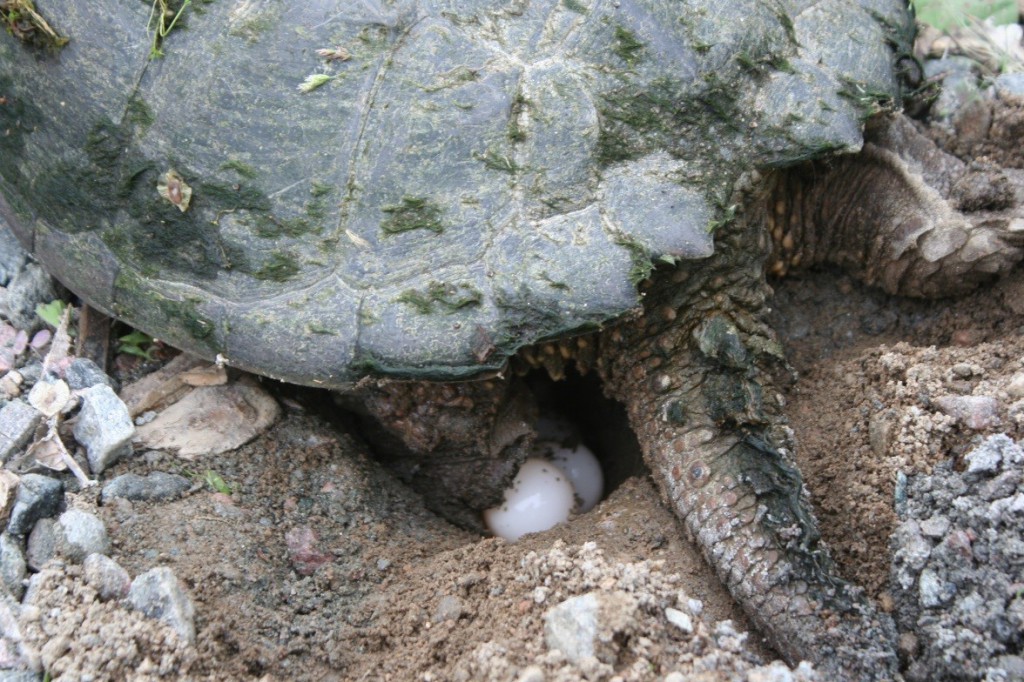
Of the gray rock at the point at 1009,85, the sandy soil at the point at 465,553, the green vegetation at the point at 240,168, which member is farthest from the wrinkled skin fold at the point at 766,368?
the green vegetation at the point at 240,168

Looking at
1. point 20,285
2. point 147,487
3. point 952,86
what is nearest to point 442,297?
point 147,487

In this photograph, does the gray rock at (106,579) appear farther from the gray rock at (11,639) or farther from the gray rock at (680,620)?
the gray rock at (680,620)

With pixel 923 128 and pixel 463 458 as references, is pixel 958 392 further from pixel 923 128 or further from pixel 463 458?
pixel 463 458

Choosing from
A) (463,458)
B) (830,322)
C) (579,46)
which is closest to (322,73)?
(579,46)

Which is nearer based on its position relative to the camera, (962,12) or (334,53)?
(334,53)

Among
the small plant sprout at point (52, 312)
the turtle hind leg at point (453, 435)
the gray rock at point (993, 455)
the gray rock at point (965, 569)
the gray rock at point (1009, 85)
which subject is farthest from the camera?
the gray rock at point (1009, 85)

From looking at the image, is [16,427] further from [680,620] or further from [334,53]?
[680,620]
